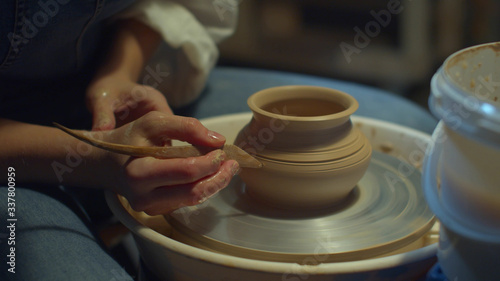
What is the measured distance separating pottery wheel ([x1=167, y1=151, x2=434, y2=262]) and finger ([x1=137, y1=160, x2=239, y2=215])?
0.26 feet

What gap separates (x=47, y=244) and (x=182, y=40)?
61 cm

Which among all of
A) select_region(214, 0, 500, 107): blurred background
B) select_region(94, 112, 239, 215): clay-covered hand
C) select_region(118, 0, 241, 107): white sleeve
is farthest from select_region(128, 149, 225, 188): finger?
select_region(214, 0, 500, 107): blurred background

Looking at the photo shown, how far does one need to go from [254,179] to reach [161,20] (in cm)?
52

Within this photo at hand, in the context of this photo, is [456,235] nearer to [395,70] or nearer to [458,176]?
[458,176]

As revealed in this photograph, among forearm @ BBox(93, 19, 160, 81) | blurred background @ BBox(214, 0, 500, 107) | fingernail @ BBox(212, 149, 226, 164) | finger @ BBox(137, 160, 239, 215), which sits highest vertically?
forearm @ BBox(93, 19, 160, 81)

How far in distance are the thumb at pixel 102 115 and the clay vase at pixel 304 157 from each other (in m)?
0.24

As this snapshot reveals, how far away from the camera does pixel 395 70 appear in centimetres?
265

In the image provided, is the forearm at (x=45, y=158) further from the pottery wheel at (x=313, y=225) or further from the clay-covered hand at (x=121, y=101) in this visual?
the pottery wheel at (x=313, y=225)

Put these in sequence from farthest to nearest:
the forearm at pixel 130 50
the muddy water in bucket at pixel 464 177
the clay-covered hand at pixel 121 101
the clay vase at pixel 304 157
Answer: the forearm at pixel 130 50 → the clay-covered hand at pixel 121 101 → the clay vase at pixel 304 157 → the muddy water in bucket at pixel 464 177

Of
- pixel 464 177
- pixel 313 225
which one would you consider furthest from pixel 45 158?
pixel 464 177

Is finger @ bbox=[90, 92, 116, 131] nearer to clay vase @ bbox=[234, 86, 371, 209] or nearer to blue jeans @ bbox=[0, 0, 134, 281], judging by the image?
blue jeans @ bbox=[0, 0, 134, 281]

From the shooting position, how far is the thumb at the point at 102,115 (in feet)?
2.70

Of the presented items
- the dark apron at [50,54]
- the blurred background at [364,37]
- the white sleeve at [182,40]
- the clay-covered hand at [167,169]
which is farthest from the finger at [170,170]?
the blurred background at [364,37]

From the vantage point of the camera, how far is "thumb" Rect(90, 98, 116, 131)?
82 cm
